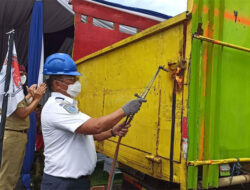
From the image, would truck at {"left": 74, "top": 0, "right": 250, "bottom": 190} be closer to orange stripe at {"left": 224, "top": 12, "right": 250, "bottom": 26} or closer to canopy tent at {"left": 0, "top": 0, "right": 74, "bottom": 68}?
orange stripe at {"left": 224, "top": 12, "right": 250, "bottom": 26}

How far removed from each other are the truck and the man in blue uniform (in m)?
0.32

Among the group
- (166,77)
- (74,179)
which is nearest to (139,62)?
(166,77)

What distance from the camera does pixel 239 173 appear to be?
201 centimetres

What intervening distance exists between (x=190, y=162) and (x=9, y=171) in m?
2.76

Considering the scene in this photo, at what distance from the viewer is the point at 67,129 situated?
5.90 feet

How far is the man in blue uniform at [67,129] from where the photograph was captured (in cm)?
176

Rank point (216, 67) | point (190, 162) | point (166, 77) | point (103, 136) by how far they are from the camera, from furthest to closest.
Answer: point (103, 136) < point (166, 77) < point (216, 67) < point (190, 162)

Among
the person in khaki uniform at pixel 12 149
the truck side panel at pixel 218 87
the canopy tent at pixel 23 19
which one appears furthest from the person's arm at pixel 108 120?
the canopy tent at pixel 23 19

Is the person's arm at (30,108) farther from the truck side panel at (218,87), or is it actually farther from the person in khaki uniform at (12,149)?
the truck side panel at (218,87)

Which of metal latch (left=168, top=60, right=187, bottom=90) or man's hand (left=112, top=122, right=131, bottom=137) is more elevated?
metal latch (left=168, top=60, right=187, bottom=90)

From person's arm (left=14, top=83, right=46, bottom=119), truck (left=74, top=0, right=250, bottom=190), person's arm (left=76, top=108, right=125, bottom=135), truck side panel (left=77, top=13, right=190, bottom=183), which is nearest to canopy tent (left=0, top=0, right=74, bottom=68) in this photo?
person's arm (left=14, top=83, right=46, bottom=119)

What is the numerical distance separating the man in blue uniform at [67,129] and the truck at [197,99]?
321 millimetres

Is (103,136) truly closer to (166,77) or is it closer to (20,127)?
(166,77)

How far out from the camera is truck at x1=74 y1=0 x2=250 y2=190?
5.74ft
